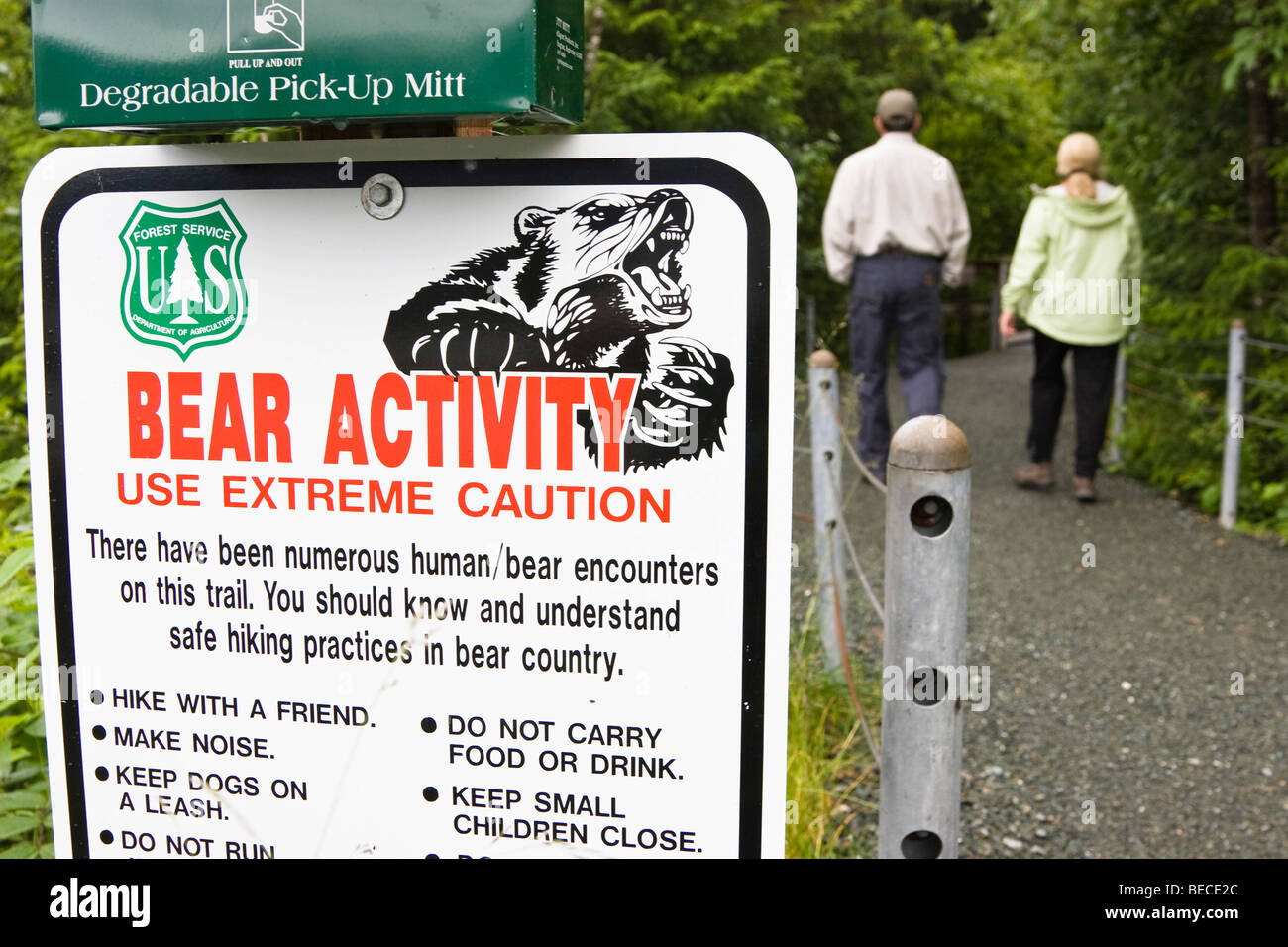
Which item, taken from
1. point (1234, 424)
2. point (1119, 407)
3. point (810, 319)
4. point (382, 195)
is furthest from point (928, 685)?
point (810, 319)

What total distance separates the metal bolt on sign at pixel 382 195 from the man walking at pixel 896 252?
5712mm

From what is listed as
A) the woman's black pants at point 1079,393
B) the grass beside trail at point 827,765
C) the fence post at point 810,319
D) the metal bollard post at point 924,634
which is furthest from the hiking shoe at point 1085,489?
the metal bollard post at point 924,634

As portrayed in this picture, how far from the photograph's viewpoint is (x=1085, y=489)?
799 cm

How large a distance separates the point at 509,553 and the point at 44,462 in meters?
0.62

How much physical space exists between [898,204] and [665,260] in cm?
585

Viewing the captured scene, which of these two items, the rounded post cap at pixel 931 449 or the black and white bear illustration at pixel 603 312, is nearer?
the black and white bear illustration at pixel 603 312

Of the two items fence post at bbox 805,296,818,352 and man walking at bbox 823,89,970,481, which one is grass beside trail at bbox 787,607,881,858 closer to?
man walking at bbox 823,89,970,481

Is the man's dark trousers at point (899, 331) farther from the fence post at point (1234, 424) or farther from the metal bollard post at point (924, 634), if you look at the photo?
the metal bollard post at point (924, 634)

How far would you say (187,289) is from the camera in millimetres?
1669

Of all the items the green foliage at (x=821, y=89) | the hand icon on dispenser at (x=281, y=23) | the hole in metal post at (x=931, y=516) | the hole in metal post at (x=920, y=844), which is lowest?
the hole in metal post at (x=920, y=844)

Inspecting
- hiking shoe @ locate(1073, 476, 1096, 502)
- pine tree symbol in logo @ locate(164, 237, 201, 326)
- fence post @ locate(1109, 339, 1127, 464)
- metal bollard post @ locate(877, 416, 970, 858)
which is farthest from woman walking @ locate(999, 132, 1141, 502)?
pine tree symbol in logo @ locate(164, 237, 201, 326)

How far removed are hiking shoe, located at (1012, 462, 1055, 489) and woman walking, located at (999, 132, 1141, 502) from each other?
1.25 ft

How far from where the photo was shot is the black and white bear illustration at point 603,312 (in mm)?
1544

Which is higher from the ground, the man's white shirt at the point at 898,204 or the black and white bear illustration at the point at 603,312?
the man's white shirt at the point at 898,204
